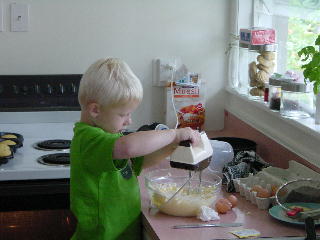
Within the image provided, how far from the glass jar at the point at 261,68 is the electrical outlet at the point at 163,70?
0.40 metres

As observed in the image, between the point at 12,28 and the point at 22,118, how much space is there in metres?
0.38

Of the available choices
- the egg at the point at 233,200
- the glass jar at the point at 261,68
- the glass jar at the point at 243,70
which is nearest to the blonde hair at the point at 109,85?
the egg at the point at 233,200

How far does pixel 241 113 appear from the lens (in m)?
2.60

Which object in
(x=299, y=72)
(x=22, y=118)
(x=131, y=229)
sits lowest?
(x=131, y=229)

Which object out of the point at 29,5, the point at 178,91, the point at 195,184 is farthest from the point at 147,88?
the point at 195,184

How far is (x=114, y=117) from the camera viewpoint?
64.7 inches

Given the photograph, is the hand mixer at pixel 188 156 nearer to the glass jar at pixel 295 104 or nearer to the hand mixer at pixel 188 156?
the hand mixer at pixel 188 156

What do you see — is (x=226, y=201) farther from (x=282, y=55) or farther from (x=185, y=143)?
(x=282, y=55)

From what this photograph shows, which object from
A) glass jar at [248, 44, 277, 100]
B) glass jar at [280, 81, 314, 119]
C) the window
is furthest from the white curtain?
glass jar at [280, 81, 314, 119]

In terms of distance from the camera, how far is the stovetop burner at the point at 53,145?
2.33 m

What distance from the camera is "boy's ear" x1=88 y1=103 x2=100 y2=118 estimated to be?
1625 millimetres

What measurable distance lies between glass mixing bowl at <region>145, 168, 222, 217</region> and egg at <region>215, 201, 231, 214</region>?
0.07 ft

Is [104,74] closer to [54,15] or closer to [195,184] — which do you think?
[195,184]

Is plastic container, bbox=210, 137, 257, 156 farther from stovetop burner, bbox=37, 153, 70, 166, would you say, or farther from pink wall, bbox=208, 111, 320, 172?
stovetop burner, bbox=37, 153, 70, 166
